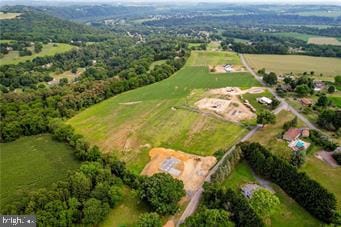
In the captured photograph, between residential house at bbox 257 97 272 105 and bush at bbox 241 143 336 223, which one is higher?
bush at bbox 241 143 336 223

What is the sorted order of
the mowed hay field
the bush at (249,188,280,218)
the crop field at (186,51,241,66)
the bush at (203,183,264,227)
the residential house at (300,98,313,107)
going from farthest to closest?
1. the crop field at (186,51,241,66)
2. the residential house at (300,98,313,107)
3. the mowed hay field
4. the bush at (249,188,280,218)
5. the bush at (203,183,264,227)

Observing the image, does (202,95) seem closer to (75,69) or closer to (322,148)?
(322,148)

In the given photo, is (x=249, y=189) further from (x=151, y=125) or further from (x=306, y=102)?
(x=306, y=102)

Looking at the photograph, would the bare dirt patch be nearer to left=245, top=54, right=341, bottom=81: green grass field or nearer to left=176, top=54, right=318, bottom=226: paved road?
left=245, top=54, right=341, bottom=81: green grass field

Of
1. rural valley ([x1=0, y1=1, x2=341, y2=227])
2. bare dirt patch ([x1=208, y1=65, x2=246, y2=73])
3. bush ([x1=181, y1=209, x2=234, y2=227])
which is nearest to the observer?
bush ([x1=181, y1=209, x2=234, y2=227])

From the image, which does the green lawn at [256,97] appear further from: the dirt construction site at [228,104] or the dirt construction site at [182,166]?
the dirt construction site at [182,166]

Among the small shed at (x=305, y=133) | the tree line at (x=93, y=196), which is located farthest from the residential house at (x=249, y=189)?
the small shed at (x=305, y=133)

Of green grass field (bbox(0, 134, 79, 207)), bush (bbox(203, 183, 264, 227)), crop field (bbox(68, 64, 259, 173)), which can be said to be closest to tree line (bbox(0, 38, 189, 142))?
green grass field (bbox(0, 134, 79, 207))

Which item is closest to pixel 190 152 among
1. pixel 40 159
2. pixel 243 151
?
pixel 243 151
